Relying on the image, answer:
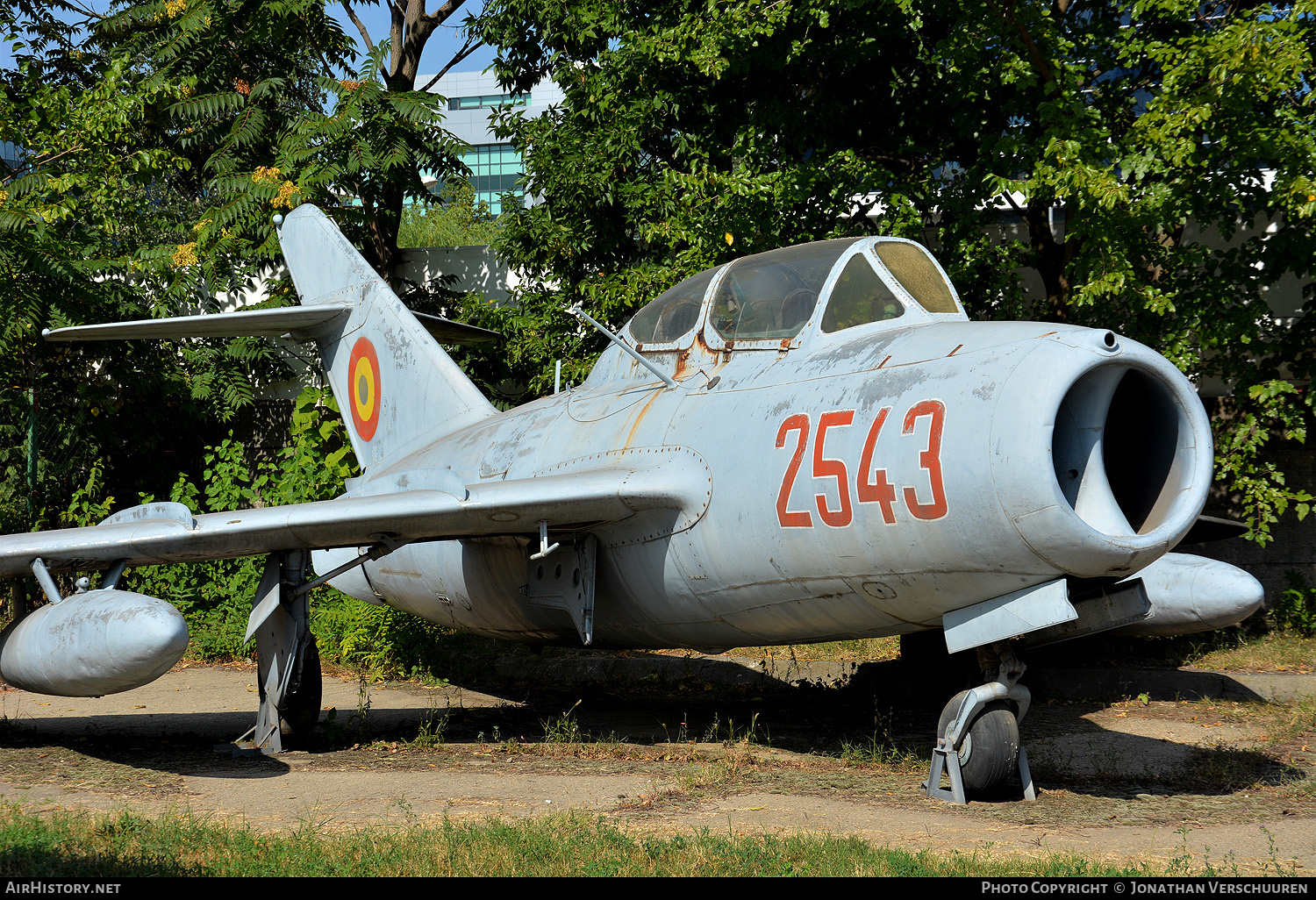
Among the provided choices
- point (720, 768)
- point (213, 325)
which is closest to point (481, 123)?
point (213, 325)

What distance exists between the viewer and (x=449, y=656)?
1234cm

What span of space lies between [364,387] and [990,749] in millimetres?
7135

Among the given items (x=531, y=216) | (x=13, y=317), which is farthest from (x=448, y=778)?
(x=13, y=317)

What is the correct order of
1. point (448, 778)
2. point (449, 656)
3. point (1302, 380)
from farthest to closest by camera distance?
point (449, 656) → point (1302, 380) → point (448, 778)

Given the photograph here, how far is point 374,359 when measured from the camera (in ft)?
34.3

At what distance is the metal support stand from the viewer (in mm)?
7711

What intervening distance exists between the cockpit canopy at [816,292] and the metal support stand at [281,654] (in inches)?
130

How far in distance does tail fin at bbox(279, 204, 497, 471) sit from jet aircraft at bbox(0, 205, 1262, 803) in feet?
3.03

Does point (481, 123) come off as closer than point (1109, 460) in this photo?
No

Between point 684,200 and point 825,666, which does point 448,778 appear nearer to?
point 825,666

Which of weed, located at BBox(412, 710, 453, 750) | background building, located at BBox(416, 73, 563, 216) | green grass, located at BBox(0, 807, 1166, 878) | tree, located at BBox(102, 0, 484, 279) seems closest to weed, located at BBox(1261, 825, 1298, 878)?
green grass, located at BBox(0, 807, 1166, 878)

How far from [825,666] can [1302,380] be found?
18.4 feet

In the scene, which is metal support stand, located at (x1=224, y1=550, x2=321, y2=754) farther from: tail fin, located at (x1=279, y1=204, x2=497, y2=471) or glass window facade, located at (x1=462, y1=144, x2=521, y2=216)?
glass window facade, located at (x1=462, y1=144, x2=521, y2=216)

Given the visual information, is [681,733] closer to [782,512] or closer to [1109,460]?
[782,512]
